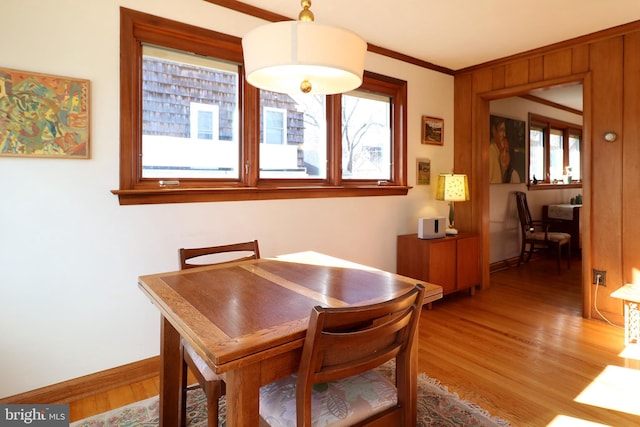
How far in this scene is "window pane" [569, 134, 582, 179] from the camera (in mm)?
6559

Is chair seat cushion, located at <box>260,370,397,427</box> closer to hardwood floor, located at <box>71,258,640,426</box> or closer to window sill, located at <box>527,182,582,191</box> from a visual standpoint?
hardwood floor, located at <box>71,258,640,426</box>

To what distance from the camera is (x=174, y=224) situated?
2361 millimetres

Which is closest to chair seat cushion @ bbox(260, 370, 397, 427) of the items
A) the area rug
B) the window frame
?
the area rug

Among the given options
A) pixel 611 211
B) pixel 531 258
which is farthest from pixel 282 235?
pixel 531 258

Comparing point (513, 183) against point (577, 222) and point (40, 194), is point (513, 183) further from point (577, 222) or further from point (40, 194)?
point (40, 194)

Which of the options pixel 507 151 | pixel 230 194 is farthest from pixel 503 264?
pixel 230 194

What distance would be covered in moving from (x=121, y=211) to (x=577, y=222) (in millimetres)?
5955

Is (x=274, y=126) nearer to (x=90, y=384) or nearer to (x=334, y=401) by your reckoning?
(x=90, y=384)

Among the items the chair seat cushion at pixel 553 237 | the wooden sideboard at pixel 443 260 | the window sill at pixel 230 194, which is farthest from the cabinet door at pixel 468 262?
the chair seat cushion at pixel 553 237

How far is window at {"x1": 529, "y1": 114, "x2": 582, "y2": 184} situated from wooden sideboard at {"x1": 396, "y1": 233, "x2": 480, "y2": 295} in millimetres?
A: 2600

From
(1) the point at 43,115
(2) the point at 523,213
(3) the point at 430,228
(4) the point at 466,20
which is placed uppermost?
(4) the point at 466,20

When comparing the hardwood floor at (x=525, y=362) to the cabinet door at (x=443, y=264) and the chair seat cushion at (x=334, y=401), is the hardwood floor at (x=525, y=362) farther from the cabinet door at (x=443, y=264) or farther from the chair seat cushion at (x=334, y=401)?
the chair seat cushion at (x=334, y=401)

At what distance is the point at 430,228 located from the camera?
11.6 feet

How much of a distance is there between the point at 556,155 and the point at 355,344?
6554 millimetres
